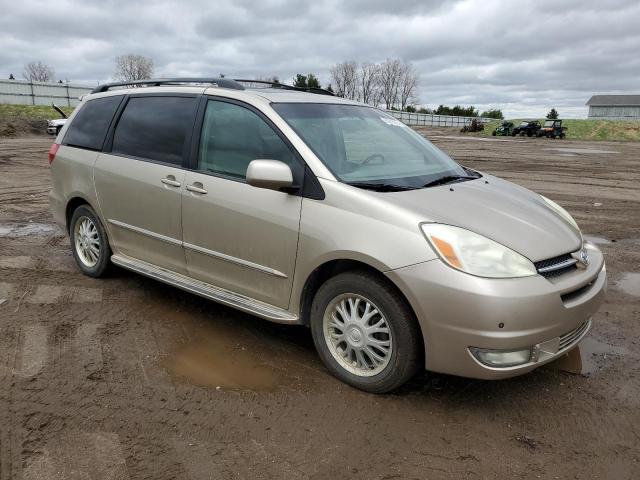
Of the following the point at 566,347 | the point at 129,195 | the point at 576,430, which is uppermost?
the point at 129,195

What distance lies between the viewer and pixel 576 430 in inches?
118

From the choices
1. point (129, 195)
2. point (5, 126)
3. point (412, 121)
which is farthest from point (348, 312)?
point (412, 121)

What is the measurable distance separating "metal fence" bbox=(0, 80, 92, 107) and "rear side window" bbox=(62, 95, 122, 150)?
38445 millimetres

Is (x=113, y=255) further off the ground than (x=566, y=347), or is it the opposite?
(x=566, y=347)

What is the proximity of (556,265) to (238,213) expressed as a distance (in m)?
2.02

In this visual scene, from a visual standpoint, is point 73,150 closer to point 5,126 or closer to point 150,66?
point 5,126

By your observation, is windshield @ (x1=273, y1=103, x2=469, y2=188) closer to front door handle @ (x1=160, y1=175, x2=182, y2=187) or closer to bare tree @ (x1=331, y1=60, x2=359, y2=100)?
front door handle @ (x1=160, y1=175, x2=182, y2=187)

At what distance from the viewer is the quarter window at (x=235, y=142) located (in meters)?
3.72

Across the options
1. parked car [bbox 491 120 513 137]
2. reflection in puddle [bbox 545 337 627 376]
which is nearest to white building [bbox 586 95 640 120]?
parked car [bbox 491 120 513 137]

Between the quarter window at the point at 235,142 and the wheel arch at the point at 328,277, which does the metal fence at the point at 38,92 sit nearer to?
the quarter window at the point at 235,142

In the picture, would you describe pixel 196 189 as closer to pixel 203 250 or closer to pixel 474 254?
pixel 203 250

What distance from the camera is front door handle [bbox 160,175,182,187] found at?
4.13 meters

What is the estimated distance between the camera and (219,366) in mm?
3664

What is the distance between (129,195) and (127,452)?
2.41m
